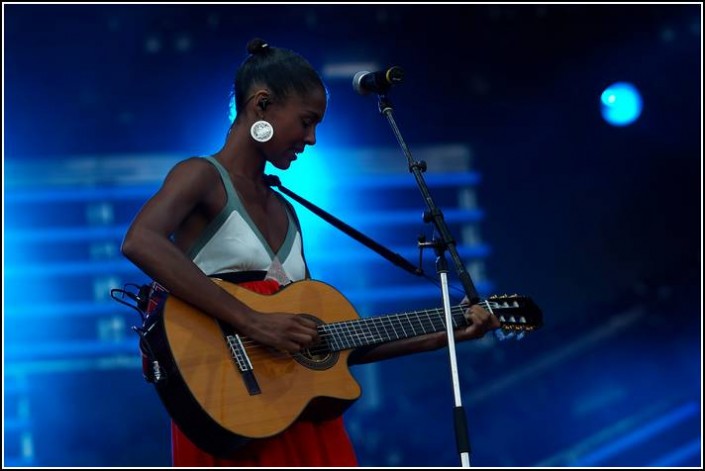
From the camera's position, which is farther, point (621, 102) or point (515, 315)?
point (621, 102)

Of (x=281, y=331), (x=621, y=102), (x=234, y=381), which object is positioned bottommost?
(x=234, y=381)

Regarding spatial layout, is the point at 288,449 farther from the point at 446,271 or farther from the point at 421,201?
the point at 421,201

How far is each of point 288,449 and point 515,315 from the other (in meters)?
0.97

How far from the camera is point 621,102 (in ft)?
20.5

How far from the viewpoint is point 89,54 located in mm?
5621

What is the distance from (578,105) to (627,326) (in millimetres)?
1477

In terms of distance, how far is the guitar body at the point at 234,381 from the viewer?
8.42 feet

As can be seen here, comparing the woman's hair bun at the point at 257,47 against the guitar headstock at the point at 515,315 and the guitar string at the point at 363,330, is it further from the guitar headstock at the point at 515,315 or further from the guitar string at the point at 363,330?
the guitar headstock at the point at 515,315

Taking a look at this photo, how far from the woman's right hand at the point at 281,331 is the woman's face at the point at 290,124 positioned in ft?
1.74

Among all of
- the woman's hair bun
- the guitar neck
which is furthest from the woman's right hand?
the woman's hair bun

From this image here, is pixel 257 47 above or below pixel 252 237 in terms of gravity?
above

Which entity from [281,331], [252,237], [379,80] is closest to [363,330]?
[281,331]

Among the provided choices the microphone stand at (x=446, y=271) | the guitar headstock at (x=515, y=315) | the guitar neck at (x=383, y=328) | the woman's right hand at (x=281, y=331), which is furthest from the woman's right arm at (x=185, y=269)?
the guitar headstock at (x=515, y=315)

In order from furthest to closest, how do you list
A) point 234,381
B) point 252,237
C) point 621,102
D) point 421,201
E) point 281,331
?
point 621,102 → point 421,201 → point 252,237 → point 281,331 → point 234,381
